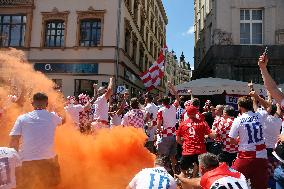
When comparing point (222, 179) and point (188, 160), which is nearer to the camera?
point (222, 179)

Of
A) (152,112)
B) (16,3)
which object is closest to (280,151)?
(152,112)

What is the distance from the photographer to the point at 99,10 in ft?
93.7

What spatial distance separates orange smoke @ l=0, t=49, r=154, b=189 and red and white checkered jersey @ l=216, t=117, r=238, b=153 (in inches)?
75.0

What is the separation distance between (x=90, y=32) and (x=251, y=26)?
1213 centimetres

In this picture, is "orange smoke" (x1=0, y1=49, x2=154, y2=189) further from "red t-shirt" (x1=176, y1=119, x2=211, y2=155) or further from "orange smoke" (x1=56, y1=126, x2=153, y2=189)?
"red t-shirt" (x1=176, y1=119, x2=211, y2=155)

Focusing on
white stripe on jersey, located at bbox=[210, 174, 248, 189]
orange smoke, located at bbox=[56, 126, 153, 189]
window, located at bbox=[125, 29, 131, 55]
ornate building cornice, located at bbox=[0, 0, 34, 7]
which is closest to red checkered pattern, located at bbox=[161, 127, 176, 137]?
orange smoke, located at bbox=[56, 126, 153, 189]

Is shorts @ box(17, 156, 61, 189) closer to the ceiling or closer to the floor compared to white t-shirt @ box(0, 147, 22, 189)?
closer to the floor

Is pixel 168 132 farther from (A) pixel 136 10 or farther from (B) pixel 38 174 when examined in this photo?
(A) pixel 136 10

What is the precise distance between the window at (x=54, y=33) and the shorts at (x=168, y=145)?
1991cm

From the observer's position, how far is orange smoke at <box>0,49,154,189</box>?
7773 mm

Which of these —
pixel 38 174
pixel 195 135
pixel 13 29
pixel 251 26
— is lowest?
pixel 38 174

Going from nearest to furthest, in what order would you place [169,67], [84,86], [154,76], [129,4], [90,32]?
[154,76]
[84,86]
[90,32]
[129,4]
[169,67]

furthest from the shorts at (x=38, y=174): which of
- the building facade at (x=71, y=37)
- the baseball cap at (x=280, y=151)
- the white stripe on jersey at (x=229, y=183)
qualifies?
the building facade at (x=71, y=37)

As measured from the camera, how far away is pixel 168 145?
36.1 ft
